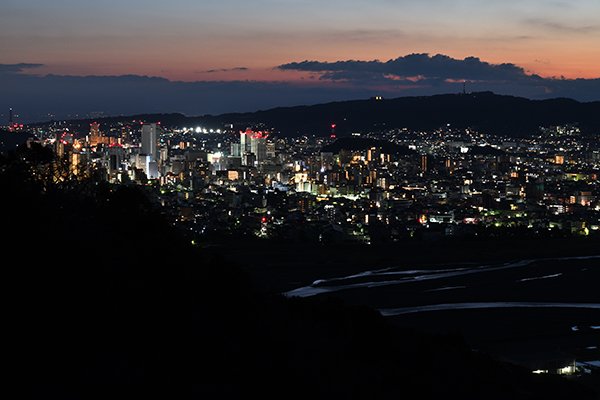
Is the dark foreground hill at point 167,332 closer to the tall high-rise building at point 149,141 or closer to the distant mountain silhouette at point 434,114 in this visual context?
the tall high-rise building at point 149,141

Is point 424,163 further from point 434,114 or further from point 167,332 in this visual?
point 167,332

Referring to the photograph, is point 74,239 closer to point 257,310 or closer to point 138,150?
point 257,310

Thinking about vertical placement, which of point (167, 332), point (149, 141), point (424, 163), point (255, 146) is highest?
point (167, 332)

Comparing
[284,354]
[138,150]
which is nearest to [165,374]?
[284,354]

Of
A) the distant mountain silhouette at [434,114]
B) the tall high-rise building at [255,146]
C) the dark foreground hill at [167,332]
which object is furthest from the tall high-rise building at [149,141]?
the dark foreground hill at [167,332]

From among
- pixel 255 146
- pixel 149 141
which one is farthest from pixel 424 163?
pixel 149 141

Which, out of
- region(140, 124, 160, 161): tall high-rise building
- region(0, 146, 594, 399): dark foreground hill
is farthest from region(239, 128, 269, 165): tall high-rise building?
region(0, 146, 594, 399): dark foreground hill

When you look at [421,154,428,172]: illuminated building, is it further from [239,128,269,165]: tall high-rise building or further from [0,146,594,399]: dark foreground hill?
[0,146,594,399]: dark foreground hill
